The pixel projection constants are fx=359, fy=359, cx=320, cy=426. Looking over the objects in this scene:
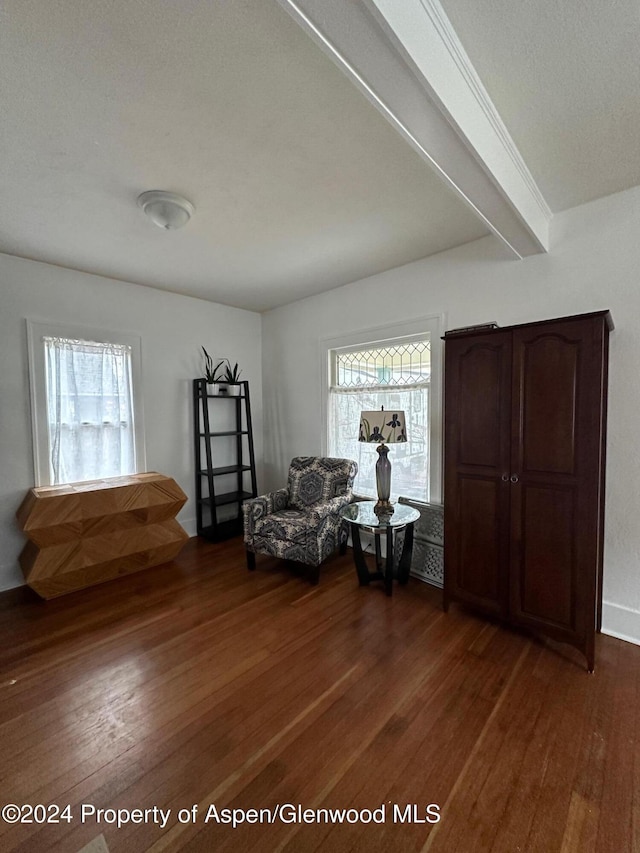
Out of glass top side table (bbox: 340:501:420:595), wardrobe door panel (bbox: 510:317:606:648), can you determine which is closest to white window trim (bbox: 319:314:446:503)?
glass top side table (bbox: 340:501:420:595)

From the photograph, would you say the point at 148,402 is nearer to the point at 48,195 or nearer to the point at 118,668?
the point at 48,195

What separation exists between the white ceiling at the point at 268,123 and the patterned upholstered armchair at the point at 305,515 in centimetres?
196

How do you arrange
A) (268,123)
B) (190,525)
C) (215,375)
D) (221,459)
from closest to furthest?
(268,123)
(190,525)
(215,375)
(221,459)

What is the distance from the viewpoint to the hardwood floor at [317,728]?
1201mm

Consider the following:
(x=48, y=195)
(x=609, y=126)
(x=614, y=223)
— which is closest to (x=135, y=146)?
(x=48, y=195)

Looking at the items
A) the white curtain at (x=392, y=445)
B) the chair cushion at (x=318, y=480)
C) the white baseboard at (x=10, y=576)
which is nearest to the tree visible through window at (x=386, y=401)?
the white curtain at (x=392, y=445)

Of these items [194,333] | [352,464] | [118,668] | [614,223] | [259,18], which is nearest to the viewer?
[259,18]

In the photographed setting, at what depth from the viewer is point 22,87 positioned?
1.36 metres

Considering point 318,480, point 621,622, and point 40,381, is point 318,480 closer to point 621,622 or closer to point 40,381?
point 621,622

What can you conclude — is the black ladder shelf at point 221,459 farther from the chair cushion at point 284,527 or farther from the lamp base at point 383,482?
the lamp base at point 383,482

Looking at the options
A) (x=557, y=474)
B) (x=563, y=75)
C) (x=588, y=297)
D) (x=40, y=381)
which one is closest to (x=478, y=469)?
(x=557, y=474)

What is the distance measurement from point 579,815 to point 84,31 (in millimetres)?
3095

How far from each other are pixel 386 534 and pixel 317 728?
144 cm

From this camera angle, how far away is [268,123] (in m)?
1.55
